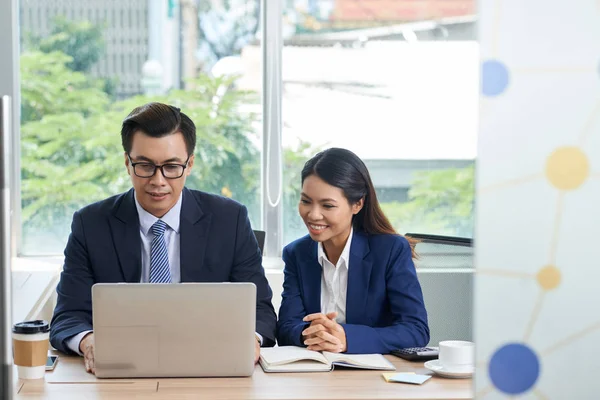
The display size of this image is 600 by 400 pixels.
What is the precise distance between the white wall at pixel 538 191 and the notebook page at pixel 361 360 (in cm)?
79

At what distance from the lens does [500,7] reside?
1290mm

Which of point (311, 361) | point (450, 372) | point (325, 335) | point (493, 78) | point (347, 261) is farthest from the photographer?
point (347, 261)

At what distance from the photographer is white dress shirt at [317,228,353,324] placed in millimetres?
2629

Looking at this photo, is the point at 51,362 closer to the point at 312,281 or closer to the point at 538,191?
the point at 312,281

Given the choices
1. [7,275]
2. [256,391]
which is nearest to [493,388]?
[256,391]

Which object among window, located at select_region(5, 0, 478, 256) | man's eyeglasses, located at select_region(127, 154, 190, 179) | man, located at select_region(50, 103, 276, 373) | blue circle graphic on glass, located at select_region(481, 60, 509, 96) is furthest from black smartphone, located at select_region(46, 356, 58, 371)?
window, located at select_region(5, 0, 478, 256)

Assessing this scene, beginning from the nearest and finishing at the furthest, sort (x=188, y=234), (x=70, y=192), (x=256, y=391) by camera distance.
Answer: (x=256, y=391) → (x=188, y=234) → (x=70, y=192)

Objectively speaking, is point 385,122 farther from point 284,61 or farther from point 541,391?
point 541,391

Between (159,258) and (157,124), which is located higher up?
Answer: (157,124)

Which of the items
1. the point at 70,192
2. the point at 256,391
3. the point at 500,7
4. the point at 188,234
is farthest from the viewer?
→ the point at 70,192

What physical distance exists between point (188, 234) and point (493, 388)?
136cm

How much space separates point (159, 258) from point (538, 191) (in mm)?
1407

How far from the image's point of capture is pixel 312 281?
263 cm

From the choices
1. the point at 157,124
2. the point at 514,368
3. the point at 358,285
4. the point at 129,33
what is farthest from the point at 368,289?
the point at 129,33
